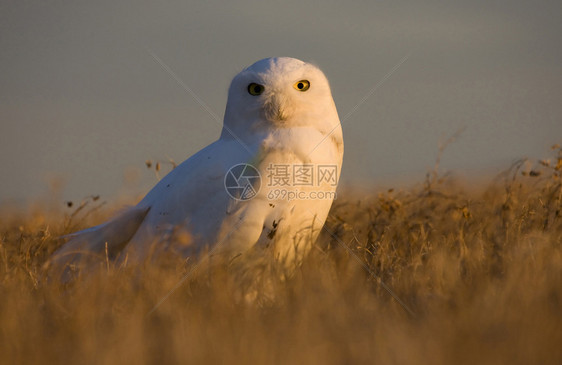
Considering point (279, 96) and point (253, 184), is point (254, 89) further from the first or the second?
point (253, 184)

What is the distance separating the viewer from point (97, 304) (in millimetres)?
2615

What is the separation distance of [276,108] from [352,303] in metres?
1.62

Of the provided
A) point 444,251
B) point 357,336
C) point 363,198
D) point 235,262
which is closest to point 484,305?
point 357,336

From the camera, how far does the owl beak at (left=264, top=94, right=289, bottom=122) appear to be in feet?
12.5

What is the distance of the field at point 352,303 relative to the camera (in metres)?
2.06

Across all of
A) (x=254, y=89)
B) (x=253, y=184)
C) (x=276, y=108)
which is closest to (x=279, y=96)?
(x=276, y=108)

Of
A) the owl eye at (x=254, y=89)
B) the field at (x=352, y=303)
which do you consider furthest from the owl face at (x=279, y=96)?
the field at (x=352, y=303)

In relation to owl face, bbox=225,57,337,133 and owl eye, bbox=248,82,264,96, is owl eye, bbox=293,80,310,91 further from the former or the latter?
owl eye, bbox=248,82,264,96

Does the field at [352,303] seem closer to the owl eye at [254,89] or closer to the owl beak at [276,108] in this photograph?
the owl beak at [276,108]

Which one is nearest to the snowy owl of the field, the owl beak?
the owl beak

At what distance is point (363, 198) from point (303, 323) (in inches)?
94.1

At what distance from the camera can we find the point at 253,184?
3729mm

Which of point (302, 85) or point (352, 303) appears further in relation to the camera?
point (302, 85)

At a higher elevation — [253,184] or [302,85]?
[302,85]
